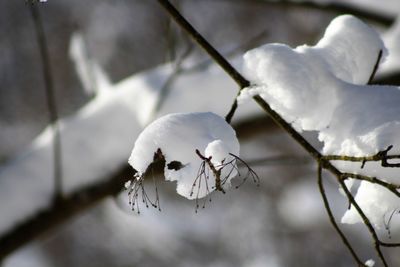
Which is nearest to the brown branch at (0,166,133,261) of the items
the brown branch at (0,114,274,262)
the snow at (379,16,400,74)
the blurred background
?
the brown branch at (0,114,274,262)

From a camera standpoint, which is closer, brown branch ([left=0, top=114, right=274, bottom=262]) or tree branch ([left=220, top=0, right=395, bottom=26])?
brown branch ([left=0, top=114, right=274, bottom=262])

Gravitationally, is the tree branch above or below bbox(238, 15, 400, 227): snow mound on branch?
below

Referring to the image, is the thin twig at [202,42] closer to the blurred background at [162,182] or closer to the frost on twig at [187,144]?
the frost on twig at [187,144]

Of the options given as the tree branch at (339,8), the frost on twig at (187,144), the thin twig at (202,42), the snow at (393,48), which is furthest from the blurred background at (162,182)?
the frost on twig at (187,144)

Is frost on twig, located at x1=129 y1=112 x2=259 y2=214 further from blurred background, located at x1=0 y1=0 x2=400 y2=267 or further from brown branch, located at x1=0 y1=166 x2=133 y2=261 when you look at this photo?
blurred background, located at x1=0 y1=0 x2=400 y2=267

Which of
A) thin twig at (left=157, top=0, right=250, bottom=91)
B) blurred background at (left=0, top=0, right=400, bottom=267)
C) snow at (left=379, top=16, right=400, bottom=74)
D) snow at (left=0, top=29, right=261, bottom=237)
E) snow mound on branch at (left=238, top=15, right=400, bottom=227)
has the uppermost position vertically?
thin twig at (left=157, top=0, right=250, bottom=91)

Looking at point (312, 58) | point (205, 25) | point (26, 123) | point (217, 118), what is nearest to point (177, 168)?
point (217, 118)

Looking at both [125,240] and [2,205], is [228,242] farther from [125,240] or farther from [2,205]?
[2,205]
